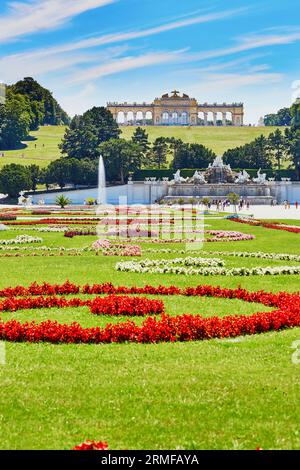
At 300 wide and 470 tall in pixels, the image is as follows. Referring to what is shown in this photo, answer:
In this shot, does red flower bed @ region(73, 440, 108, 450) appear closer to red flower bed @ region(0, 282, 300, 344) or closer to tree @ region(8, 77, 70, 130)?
red flower bed @ region(0, 282, 300, 344)

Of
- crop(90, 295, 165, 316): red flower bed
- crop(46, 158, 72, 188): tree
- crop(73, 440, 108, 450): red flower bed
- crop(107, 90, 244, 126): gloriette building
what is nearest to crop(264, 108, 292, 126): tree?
crop(107, 90, 244, 126): gloriette building

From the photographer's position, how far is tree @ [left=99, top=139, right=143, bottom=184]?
283 ft

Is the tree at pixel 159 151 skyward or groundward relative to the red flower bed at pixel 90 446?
skyward

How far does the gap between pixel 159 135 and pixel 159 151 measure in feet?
75.6

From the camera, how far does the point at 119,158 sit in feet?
283

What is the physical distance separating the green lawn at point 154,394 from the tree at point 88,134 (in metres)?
80.6

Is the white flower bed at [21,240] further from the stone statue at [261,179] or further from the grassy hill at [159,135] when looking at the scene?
the grassy hill at [159,135]

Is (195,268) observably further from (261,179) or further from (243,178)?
(243,178)

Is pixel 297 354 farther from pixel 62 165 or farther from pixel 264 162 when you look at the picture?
pixel 264 162

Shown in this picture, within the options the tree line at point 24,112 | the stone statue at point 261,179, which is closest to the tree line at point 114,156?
the tree line at point 24,112

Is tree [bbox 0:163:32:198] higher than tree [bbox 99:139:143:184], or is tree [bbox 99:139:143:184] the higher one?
tree [bbox 99:139:143:184]

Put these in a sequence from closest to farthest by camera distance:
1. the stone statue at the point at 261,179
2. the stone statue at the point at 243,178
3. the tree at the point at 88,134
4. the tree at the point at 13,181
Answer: the tree at the point at 13,181 → the stone statue at the point at 261,179 → the stone statue at the point at 243,178 → the tree at the point at 88,134

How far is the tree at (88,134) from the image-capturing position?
90375mm

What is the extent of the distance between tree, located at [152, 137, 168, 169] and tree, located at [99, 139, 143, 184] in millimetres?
6365
